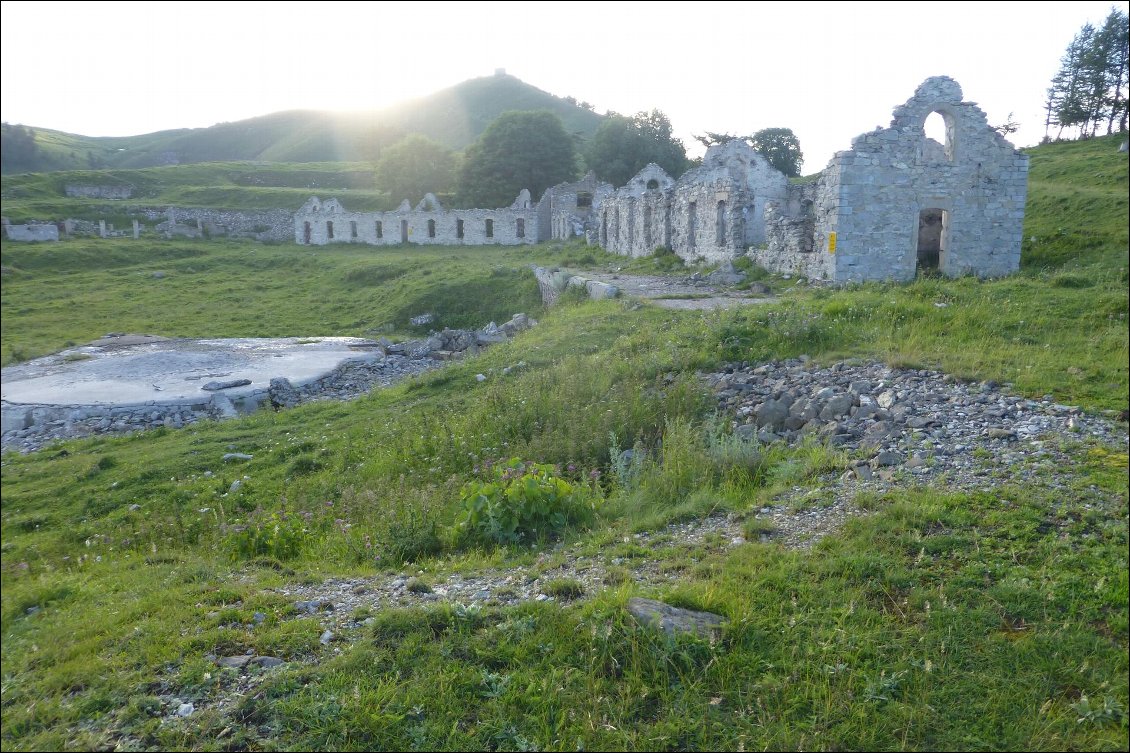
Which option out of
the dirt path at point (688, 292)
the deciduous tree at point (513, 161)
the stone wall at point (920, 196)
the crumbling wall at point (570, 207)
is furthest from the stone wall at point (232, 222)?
the stone wall at point (920, 196)

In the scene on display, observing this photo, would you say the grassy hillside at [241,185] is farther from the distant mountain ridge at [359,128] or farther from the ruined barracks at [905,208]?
the ruined barracks at [905,208]

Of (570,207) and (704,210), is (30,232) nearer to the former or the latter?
(704,210)

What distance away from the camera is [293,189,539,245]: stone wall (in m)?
43.0

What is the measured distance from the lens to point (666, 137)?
51344 millimetres

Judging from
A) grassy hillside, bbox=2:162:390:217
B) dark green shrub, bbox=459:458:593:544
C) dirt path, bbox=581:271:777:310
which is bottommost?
dark green shrub, bbox=459:458:593:544

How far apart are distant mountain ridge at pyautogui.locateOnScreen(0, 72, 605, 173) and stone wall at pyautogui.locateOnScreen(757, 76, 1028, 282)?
64389mm

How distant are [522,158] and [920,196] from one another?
114 feet

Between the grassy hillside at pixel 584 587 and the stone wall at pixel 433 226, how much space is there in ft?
116

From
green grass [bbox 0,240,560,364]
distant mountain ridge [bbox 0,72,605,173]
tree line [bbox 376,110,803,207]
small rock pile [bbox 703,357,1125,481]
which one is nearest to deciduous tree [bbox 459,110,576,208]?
tree line [bbox 376,110,803,207]

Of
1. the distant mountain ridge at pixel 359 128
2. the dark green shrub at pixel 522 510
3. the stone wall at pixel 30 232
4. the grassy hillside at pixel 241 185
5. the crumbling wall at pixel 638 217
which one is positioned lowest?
the dark green shrub at pixel 522 510

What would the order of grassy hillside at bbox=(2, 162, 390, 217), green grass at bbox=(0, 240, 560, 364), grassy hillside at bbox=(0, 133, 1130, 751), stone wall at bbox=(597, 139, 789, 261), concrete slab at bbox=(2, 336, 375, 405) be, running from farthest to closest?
grassy hillside at bbox=(2, 162, 390, 217), stone wall at bbox=(597, 139, 789, 261), green grass at bbox=(0, 240, 560, 364), concrete slab at bbox=(2, 336, 375, 405), grassy hillside at bbox=(0, 133, 1130, 751)

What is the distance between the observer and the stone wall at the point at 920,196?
15070 millimetres

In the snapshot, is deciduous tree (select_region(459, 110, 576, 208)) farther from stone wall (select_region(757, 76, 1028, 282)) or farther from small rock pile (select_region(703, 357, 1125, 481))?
small rock pile (select_region(703, 357, 1125, 481))

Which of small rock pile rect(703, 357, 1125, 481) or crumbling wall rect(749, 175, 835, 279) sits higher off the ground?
crumbling wall rect(749, 175, 835, 279)
